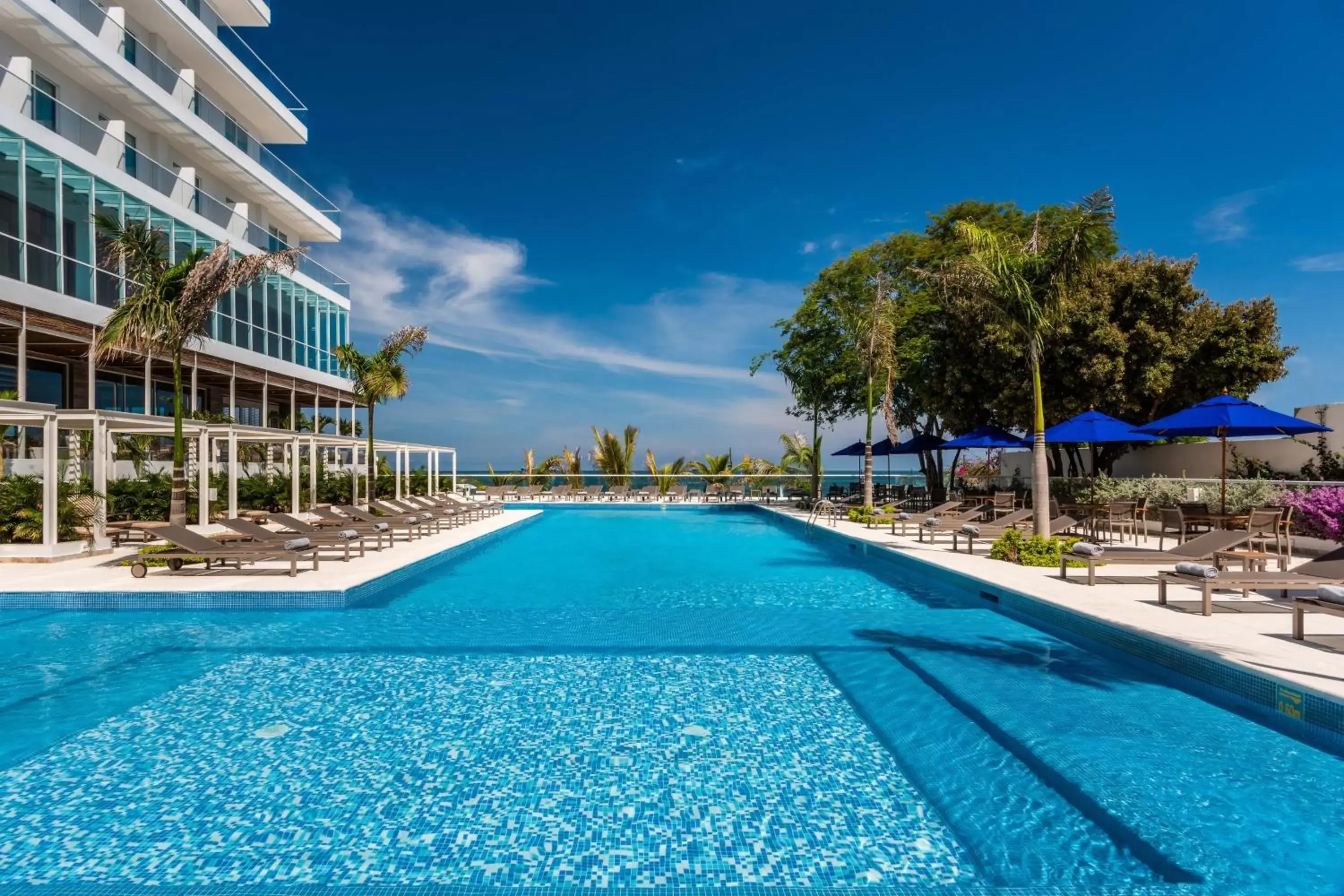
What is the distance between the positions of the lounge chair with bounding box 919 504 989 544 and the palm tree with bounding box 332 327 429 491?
1222cm

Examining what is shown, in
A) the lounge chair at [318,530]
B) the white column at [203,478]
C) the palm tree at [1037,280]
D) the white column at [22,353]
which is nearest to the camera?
the palm tree at [1037,280]

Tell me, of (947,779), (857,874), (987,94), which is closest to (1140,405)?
(987,94)

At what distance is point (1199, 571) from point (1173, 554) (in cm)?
169

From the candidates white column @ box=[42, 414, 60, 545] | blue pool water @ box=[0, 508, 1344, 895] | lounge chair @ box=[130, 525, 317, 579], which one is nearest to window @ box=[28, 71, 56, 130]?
white column @ box=[42, 414, 60, 545]

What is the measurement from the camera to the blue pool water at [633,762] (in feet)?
9.56

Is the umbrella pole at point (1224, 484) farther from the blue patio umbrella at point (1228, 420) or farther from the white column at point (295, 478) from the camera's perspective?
the white column at point (295, 478)

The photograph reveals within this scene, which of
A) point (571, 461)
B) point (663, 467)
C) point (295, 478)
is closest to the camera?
point (295, 478)

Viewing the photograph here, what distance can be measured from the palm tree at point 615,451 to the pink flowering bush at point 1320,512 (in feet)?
64.5

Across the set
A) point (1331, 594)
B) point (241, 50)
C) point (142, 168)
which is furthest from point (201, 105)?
point (1331, 594)

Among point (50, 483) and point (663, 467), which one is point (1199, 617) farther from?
point (663, 467)

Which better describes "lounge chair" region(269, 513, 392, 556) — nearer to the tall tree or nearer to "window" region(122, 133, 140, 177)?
"window" region(122, 133, 140, 177)

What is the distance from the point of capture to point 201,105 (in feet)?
66.5

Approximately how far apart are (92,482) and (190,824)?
11017 millimetres

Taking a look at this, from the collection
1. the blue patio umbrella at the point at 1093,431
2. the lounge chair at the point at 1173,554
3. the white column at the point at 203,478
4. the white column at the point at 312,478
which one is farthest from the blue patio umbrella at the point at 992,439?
the white column at the point at 203,478
